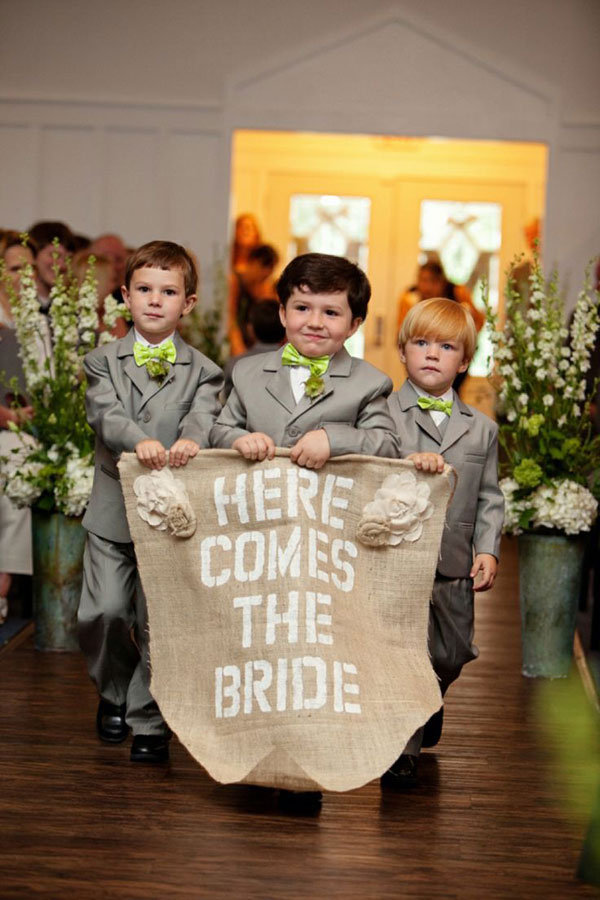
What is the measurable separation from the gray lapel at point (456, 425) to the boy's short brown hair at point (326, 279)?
0.46 meters

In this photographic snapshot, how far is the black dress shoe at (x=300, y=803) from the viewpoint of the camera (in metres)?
3.19

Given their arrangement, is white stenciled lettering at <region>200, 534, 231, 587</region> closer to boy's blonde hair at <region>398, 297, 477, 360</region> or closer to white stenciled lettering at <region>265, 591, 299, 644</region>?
white stenciled lettering at <region>265, 591, 299, 644</region>

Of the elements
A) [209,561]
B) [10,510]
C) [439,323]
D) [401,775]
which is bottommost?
[401,775]

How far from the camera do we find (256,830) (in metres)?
3.05

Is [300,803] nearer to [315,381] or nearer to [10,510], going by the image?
[315,381]

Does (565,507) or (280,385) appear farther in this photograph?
(565,507)

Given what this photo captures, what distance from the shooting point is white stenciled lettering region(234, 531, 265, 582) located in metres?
3.22

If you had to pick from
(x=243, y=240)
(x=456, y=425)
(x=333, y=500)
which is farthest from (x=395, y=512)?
(x=243, y=240)

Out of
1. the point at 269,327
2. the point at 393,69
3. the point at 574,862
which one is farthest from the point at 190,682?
the point at 393,69

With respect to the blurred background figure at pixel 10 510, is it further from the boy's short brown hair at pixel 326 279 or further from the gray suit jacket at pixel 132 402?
the boy's short brown hair at pixel 326 279

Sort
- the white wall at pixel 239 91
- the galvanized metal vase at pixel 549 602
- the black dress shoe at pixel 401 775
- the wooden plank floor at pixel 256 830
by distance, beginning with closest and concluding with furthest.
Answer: the wooden plank floor at pixel 256 830 → the black dress shoe at pixel 401 775 → the galvanized metal vase at pixel 549 602 → the white wall at pixel 239 91

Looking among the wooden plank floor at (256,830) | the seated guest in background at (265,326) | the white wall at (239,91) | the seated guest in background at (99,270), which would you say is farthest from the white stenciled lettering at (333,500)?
the white wall at (239,91)

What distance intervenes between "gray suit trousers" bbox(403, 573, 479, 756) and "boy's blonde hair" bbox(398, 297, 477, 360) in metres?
0.68

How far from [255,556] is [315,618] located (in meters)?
0.22
